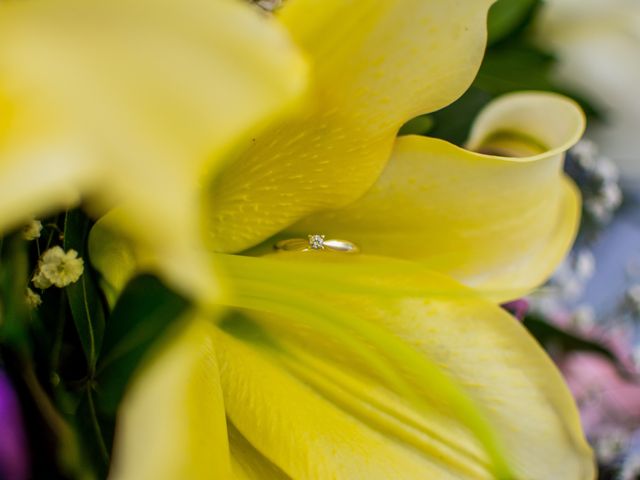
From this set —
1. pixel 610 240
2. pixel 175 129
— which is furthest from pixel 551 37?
pixel 175 129

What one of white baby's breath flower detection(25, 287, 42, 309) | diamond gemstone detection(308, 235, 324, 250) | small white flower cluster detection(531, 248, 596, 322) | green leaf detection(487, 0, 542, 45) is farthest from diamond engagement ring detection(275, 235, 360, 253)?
small white flower cluster detection(531, 248, 596, 322)

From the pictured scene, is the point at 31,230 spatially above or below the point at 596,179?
above

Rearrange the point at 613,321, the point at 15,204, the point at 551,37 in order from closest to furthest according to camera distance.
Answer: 1. the point at 15,204
2. the point at 551,37
3. the point at 613,321

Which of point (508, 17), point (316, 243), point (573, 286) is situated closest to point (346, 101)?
point (316, 243)

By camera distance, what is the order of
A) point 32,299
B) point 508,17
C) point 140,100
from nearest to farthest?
point 140,100, point 32,299, point 508,17

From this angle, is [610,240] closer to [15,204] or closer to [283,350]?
[283,350]

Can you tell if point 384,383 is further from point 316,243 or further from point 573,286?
point 573,286

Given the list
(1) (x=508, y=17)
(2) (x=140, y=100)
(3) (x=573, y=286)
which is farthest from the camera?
(3) (x=573, y=286)
